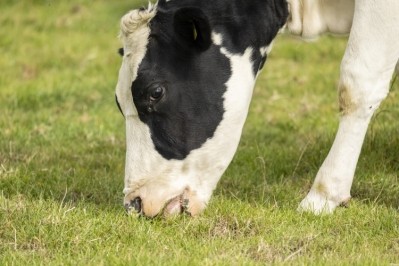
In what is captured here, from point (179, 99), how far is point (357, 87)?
40.3 inches

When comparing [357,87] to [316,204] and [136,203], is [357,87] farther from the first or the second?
[136,203]

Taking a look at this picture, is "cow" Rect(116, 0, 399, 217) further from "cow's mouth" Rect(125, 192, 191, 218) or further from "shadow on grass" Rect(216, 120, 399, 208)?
"shadow on grass" Rect(216, 120, 399, 208)

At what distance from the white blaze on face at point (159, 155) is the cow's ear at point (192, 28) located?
0.10 metres

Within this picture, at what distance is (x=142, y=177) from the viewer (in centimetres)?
551

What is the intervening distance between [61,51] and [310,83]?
11.4 feet

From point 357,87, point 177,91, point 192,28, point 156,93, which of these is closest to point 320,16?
point 357,87

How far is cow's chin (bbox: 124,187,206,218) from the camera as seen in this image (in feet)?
17.7

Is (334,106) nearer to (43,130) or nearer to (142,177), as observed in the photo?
(43,130)

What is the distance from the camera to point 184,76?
554 cm

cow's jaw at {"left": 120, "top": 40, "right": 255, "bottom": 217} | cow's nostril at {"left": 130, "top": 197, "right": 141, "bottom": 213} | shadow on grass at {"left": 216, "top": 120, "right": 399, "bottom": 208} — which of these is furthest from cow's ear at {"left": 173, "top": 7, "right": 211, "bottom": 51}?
shadow on grass at {"left": 216, "top": 120, "right": 399, "bottom": 208}

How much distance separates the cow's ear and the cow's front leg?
83 centimetres

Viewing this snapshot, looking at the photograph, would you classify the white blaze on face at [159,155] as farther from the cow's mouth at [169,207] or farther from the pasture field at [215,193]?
the pasture field at [215,193]

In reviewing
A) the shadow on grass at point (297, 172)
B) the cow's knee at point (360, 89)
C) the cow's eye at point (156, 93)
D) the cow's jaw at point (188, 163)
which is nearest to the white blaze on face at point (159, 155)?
the cow's jaw at point (188, 163)

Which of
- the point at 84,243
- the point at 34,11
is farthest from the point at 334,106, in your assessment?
the point at 34,11
